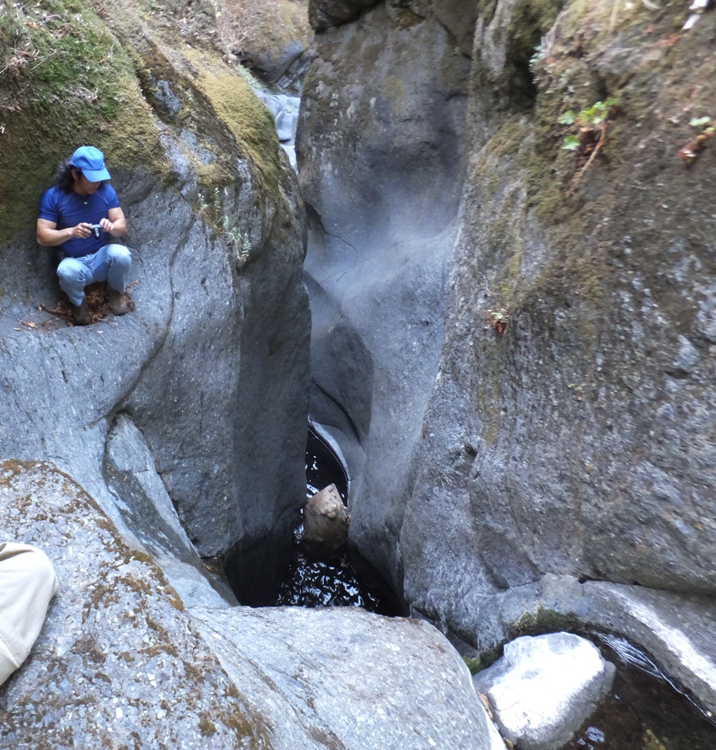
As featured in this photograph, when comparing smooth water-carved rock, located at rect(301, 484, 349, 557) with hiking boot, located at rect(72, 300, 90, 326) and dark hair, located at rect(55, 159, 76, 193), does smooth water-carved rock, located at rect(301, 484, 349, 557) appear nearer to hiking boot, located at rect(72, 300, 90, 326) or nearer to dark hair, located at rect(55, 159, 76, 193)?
hiking boot, located at rect(72, 300, 90, 326)

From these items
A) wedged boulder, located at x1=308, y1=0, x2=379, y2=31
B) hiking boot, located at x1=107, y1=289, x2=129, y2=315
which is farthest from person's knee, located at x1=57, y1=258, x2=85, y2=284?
wedged boulder, located at x1=308, y1=0, x2=379, y2=31

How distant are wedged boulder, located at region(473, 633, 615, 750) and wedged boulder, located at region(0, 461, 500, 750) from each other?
0.60ft

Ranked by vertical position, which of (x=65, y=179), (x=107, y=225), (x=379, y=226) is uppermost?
(x=65, y=179)

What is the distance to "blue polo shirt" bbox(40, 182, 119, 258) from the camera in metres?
4.40

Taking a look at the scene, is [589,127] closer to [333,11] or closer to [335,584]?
[335,584]

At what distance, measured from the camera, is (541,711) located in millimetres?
3305

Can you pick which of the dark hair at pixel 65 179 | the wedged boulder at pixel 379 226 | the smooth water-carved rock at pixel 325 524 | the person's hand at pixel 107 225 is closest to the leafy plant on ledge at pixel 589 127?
the person's hand at pixel 107 225

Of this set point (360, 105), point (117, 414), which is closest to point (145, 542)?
point (117, 414)

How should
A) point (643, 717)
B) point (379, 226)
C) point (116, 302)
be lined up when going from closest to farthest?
point (643, 717) → point (116, 302) → point (379, 226)

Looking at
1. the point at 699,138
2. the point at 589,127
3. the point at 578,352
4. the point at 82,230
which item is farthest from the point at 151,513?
the point at 699,138

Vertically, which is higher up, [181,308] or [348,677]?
[181,308]

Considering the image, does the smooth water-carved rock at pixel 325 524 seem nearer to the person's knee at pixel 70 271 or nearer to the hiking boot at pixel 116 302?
the hiking boot at pixel 116 302

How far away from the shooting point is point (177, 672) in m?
2.31

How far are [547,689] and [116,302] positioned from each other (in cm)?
388
